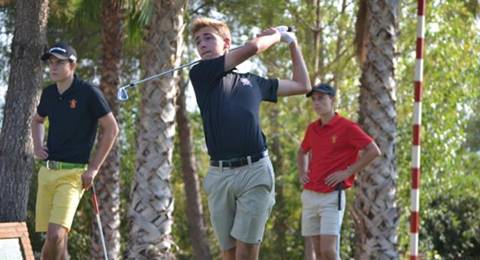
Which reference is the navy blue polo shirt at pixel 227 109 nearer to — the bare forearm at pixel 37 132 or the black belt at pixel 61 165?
the black belt at pixel 61 165

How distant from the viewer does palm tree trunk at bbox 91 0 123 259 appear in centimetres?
1578

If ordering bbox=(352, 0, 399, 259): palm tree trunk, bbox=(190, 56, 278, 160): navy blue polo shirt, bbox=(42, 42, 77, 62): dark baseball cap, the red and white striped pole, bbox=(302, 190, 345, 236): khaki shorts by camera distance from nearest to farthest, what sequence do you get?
bbox=(190, 56, 278, 160): navy blue polo shirt < the red and white striped pole < bbox=(42, 42, 77, 62): dark baseball cap < bbox=(302, 190, 345, 236): khaki shorts < bbox=(352, 0, 399, 259): palm tree trunk

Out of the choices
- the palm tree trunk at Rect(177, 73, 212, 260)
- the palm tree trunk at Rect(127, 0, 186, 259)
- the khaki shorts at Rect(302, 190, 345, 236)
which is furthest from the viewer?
the palm tree trunk at Rect(177, 73, 212, 260)

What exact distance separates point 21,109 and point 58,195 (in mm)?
2410

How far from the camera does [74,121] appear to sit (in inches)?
292

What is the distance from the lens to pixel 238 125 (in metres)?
6.14

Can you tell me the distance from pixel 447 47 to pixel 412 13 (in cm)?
111

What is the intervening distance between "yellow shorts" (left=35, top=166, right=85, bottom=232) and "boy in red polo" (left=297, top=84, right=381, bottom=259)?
2128mm

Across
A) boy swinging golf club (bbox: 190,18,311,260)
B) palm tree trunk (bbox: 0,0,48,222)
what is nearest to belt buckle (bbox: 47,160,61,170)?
boy swinging golf club (bbox: 190,18,311,260)

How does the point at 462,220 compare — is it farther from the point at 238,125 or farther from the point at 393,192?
the point at 238,125

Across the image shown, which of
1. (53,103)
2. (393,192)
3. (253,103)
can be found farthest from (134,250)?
(253,103)

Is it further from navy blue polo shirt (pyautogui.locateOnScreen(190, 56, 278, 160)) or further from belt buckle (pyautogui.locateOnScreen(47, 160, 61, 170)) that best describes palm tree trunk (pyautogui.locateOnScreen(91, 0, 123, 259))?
navy blue polo shirt (pyautogui.locateOnScreen(190, 56, 278, 160))

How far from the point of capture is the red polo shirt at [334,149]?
28.3 ft

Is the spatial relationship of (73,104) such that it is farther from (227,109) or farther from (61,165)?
(227,109)
